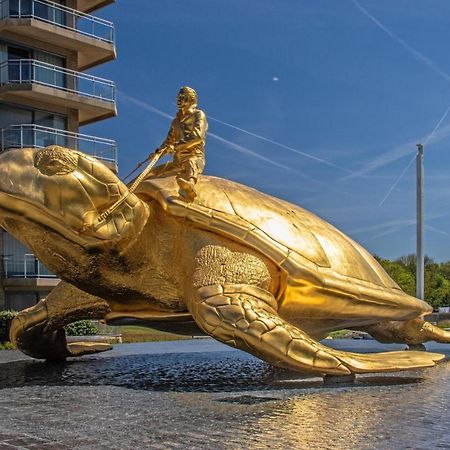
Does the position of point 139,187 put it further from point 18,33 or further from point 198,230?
point 18,33

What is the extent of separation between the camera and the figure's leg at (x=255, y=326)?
7.21 meters

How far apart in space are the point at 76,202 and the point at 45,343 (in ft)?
11.5

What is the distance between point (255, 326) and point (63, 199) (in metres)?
2.64

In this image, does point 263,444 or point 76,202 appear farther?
point 76,202

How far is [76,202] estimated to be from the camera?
25.5ft

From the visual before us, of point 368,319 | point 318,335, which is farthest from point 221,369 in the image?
point 368,319

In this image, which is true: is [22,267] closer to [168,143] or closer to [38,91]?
[38,91]

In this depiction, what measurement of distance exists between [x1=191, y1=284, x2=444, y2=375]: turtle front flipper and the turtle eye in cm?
212

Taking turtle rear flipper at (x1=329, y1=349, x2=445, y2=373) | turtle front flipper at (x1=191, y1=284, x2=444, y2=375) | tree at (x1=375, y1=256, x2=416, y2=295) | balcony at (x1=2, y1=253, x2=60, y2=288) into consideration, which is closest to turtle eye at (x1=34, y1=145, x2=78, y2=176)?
turtle front flipper at (x1=191, y1=284, x2=444, y2=375)

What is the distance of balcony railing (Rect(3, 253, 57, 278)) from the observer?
2986 centimetres

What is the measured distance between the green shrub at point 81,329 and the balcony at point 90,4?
19.1 m

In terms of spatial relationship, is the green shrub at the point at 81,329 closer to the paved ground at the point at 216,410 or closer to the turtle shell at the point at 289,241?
the paved ground at the point at 216,410

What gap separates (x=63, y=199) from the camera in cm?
770

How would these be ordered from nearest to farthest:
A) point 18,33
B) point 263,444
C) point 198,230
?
point 263,444, point 198,230, point 18,33
